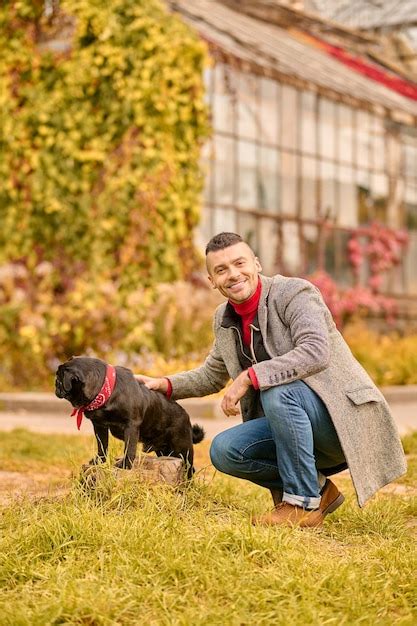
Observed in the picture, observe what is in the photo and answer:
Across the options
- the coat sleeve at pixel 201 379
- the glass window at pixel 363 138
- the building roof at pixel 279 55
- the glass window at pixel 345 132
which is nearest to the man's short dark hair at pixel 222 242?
the coat sleeve at pixel 201 379

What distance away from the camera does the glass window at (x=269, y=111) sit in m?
17.2

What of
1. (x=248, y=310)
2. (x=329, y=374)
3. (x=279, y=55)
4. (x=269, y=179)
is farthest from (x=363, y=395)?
(x=269, y=179)

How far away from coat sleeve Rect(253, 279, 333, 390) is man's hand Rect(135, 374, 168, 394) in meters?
0.66

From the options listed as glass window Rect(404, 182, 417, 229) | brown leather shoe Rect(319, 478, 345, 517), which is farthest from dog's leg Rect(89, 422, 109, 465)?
glass window Rect(404, 182, 417, 229)

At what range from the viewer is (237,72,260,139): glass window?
16.6 m

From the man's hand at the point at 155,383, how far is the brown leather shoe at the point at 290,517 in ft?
2.69

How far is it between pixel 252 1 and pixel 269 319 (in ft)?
61.5

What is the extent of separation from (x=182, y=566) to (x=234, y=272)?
1483 mm

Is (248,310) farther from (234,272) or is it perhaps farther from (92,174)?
(92,174)

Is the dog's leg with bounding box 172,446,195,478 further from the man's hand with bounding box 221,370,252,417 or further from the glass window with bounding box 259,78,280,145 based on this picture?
the glass window with bounding box 259,78,280,145

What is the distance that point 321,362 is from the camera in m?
4.55

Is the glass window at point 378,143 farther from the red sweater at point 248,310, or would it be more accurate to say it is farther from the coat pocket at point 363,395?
the coat pocket at point 363,395

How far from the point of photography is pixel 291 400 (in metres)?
4.60

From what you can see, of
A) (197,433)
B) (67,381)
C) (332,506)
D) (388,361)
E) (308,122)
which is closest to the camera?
(67,381)
